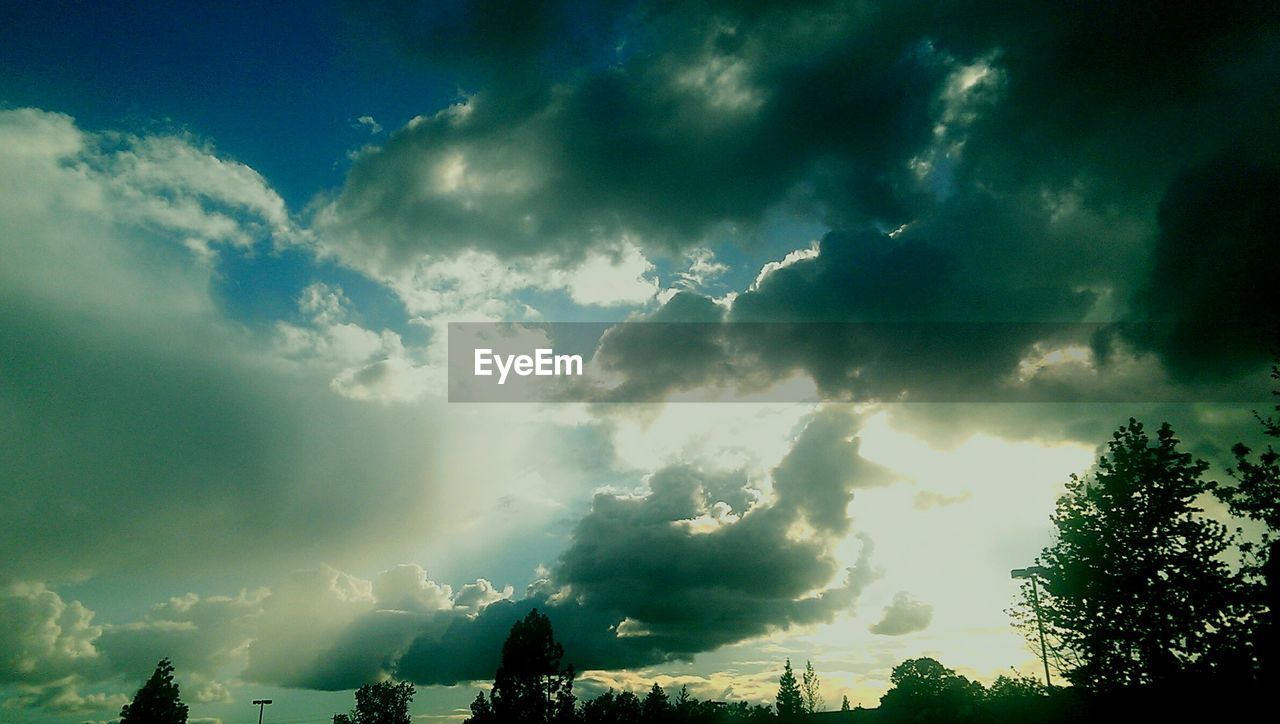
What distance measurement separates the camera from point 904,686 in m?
82.9

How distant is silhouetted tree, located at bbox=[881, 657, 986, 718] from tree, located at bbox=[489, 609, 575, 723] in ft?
107

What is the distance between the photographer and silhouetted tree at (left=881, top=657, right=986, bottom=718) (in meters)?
36.3

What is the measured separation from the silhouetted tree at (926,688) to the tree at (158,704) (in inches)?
2455

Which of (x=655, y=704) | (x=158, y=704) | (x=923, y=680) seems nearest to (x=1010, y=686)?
(x=923, y=680)

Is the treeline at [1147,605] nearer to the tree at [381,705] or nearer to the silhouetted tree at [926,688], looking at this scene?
the silhouetted tree at [926,688]

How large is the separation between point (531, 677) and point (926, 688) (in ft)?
132

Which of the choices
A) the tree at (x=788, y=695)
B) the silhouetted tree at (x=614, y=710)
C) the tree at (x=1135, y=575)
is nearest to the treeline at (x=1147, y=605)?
the tree at (x=1135, y=575)

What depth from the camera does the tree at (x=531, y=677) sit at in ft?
215

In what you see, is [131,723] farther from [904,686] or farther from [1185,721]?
[904,686]

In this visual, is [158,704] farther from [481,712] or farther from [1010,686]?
[1010,686]

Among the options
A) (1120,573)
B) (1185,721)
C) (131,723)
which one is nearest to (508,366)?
(1185,721)

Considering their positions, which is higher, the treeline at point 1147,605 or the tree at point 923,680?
the treeline at point 1147,605

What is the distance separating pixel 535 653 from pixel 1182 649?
181ft

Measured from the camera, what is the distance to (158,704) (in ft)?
192
